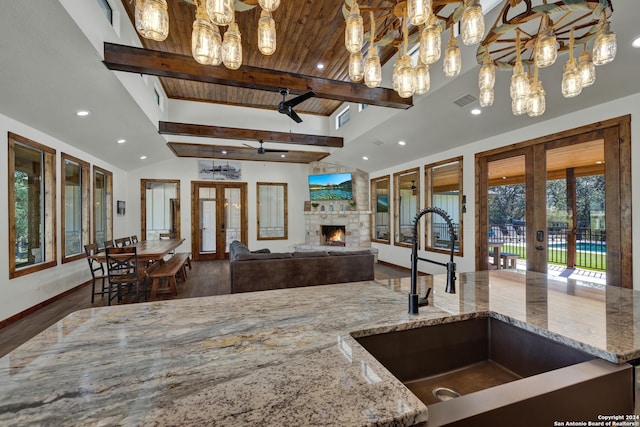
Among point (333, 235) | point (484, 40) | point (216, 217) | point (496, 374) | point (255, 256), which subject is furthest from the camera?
point (333, 235)

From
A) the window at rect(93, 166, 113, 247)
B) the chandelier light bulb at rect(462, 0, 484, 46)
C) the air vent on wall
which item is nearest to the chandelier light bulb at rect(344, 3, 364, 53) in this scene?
the chandelier light bulb at rect(462, 0, 484, 46)

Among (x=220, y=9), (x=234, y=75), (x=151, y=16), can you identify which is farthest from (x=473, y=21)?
(x=234, y=75)

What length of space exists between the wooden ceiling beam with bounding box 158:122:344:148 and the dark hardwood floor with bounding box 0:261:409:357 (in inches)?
113

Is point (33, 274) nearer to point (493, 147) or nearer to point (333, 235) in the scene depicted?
point (333, 235)

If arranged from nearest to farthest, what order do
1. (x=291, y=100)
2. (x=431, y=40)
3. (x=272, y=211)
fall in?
(x=431, y=40) < (x=291, y=100) < (x=272, y=211)

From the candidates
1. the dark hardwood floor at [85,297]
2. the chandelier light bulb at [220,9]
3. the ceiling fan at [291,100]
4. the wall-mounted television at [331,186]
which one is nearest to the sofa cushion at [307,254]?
the dark hardwood floor at [85,297]

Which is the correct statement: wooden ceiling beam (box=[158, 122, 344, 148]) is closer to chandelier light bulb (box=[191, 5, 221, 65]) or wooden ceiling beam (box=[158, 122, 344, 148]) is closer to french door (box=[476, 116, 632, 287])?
french door (box=[476, 116, 632, 287])

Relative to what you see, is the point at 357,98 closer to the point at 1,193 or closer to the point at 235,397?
the point at 235,397

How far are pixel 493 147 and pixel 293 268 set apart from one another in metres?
3.66

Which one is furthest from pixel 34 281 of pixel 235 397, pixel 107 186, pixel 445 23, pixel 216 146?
pixel 445 23

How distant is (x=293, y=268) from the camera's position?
4.33m

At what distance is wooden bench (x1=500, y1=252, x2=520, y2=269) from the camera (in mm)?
4652

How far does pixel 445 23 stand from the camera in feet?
5.74

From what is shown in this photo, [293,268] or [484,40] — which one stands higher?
[484,40]
